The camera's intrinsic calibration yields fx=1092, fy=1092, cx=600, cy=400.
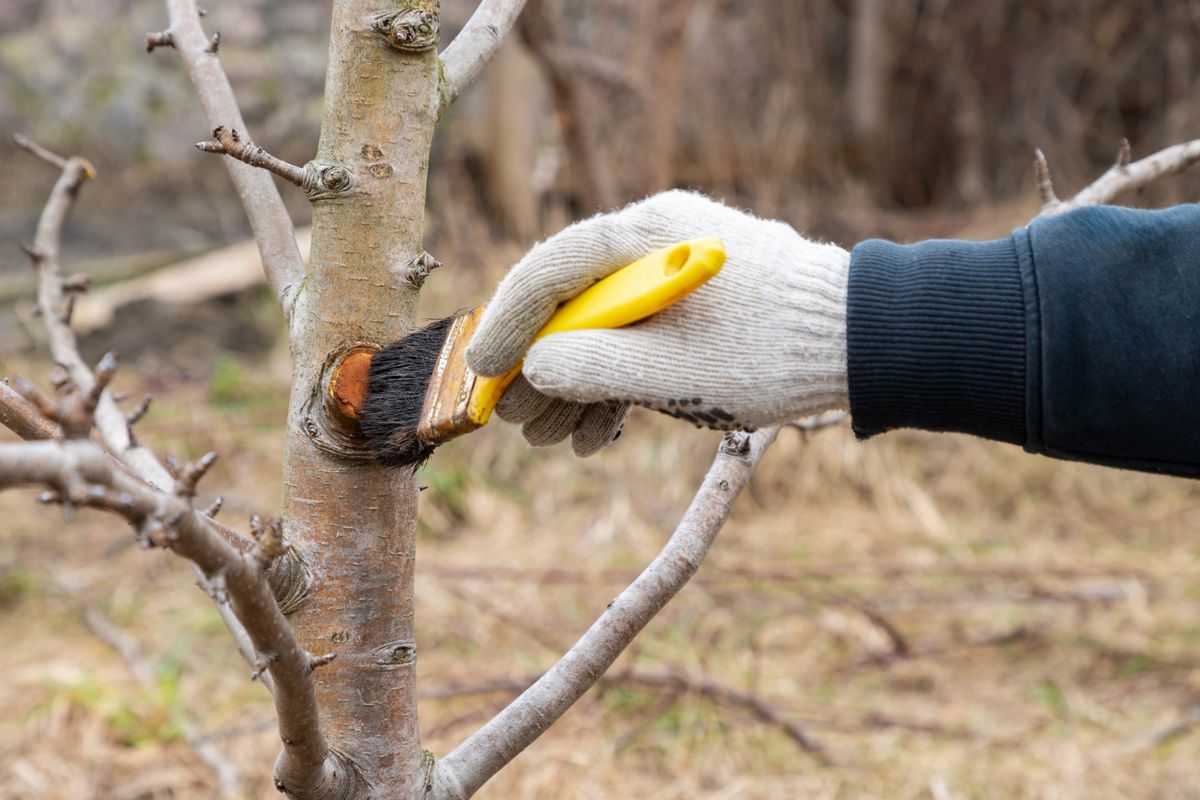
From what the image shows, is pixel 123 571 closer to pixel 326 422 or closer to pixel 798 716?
pixel 798 716

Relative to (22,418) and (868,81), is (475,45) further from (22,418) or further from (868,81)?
(868,81)

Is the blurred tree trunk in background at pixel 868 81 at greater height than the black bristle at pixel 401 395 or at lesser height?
lesser

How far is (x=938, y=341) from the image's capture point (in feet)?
3.25

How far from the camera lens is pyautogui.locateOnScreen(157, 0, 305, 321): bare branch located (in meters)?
1.20

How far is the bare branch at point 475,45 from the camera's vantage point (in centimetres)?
118

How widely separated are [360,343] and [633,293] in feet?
1.03

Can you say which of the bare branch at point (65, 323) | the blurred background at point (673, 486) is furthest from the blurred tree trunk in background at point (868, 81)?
the bare branch at point (65, 323)

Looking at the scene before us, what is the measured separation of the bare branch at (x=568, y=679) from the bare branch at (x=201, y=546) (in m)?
0.20

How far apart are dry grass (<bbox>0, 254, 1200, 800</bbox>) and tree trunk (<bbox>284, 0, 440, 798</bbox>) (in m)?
1.12

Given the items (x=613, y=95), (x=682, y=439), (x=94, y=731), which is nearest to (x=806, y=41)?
(x=613, y=95)

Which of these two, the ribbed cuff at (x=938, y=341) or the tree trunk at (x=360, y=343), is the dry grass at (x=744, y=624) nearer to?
the tree trunk at (x=360, y=343)

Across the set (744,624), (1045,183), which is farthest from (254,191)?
(744,624)

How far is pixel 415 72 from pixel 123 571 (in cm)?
263

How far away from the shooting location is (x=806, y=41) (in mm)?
5082
